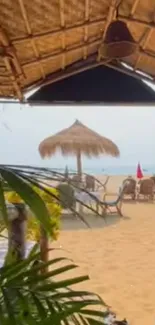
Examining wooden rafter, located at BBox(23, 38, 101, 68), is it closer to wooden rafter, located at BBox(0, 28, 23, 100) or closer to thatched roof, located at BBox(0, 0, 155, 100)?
thatched roof, located at BBox(0, 0, 155, 100)

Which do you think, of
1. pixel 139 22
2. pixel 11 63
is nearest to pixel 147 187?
pixel 11 63

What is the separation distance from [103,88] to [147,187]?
8.38 metres

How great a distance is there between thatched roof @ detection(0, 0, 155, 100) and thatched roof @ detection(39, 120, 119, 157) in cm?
714

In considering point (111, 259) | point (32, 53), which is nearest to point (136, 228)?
point (111, 259)

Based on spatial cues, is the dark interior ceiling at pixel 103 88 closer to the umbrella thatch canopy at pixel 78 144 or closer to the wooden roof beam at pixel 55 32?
the wooden roof beam at pixel 55 32

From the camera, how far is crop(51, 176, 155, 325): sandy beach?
3.90 m

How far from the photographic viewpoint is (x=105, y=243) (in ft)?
22.7

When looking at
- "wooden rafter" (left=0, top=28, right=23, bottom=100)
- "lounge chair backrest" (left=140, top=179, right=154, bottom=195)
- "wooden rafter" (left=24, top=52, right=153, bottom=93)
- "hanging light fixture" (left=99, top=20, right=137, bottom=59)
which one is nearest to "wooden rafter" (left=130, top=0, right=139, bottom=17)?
"hanging light fixture" (left=99, top=20, right=137, bottom=59)

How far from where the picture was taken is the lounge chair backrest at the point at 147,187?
42.7 ft

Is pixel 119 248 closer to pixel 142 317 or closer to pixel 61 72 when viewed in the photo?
pixel 61 72

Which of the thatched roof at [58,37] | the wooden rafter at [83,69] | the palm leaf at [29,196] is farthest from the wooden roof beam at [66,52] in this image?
the palm leaf at [29,196]

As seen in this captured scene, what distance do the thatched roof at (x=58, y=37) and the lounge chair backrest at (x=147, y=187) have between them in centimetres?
788

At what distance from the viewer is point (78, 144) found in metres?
12.6

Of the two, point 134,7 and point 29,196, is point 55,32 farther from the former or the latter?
point 29,196
